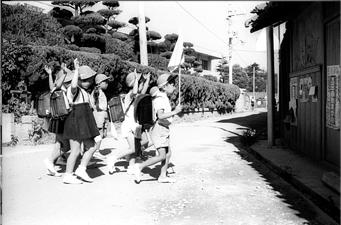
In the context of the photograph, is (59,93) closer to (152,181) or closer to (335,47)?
(152,181)

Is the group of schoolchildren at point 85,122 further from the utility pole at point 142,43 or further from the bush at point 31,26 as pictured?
the utility pole at point 142,43

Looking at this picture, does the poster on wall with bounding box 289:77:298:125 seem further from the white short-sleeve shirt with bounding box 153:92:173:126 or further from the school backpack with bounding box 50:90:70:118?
the school backpack with bounding box 50:90:70:118

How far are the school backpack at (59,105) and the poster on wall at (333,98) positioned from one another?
400cm

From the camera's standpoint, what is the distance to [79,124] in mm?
5598

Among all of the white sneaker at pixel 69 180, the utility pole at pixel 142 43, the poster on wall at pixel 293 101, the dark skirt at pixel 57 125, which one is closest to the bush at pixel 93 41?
the utility pole at pixel 142 43

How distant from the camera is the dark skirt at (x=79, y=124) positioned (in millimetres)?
5594

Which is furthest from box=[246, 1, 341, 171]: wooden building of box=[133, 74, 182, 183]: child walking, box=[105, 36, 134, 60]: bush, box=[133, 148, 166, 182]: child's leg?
box=[105, 36, 134, 60]: bush

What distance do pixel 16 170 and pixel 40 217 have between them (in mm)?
3090

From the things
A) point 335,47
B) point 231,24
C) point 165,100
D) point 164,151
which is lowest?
point 164,151

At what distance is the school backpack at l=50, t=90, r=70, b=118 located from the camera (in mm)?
5492

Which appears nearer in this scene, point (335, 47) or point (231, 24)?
point (335, 47)

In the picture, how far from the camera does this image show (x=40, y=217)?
13.6ft

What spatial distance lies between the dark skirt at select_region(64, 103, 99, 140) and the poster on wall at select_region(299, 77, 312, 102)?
4.25m

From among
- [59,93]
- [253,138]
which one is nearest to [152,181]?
[59,93]
